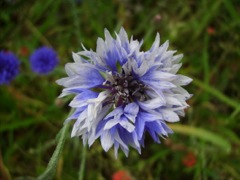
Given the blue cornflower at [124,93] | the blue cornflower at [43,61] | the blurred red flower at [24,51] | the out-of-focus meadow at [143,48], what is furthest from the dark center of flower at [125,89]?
the blurred red flower at [24,51]

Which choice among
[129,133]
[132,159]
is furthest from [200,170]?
[129,133]

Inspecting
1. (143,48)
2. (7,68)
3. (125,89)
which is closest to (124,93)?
(125,89)

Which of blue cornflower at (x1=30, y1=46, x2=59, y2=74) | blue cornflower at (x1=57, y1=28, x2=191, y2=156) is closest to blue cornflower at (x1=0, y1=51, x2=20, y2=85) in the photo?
blue cornflower at (x1=30, y1=46, x2=59, y2=74)

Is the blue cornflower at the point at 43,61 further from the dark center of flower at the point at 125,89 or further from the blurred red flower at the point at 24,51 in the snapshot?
the dark center of flower at the point at 125,89

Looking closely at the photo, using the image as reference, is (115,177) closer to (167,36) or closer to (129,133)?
(129,133)

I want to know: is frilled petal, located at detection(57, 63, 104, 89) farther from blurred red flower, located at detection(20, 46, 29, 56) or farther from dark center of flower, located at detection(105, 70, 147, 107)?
blurred red flower, located at detection(20, 46, 29, 56)
